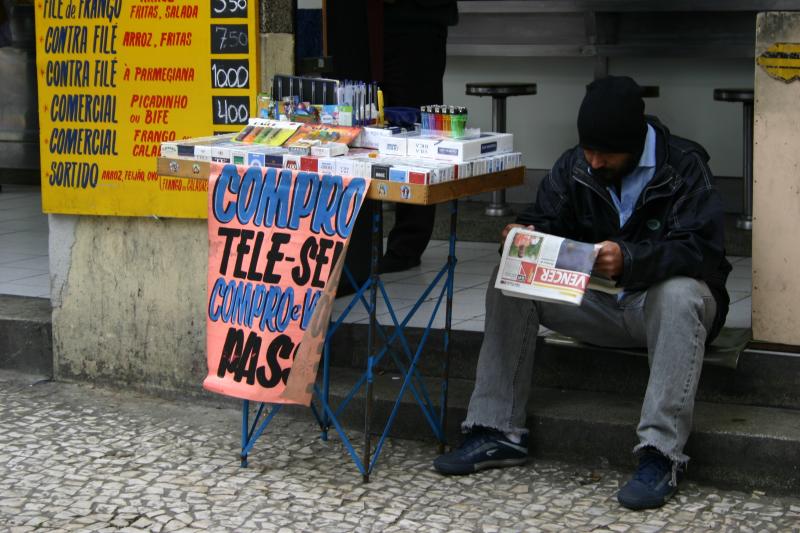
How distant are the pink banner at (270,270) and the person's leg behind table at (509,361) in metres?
0.56

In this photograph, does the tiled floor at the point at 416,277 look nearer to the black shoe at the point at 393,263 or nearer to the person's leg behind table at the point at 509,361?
the black shoe at the point at 393,263

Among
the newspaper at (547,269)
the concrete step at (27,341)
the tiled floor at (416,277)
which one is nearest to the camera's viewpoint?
the newspaper at (547,269)

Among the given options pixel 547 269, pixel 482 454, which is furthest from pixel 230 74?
pixel 482 454

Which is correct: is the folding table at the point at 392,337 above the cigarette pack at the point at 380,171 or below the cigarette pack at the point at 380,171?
below

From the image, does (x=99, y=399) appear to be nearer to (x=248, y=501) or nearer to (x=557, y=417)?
(x=248, y=501)

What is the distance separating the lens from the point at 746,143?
6.76 m

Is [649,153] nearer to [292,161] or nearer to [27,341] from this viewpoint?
[292,161]

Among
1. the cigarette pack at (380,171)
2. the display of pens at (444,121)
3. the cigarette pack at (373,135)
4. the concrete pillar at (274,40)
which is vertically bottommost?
the cigarette pack at (380,171)

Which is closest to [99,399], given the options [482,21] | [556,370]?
[556,370]

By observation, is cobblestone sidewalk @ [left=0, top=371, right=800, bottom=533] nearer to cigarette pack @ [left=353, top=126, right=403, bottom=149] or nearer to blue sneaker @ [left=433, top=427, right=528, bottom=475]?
blue sneaker @ [left=433, top=427, right=528, bottom=475]

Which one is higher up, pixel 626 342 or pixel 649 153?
pixel 649 153

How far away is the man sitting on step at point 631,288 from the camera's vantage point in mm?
A: 3930

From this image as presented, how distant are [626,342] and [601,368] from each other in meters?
0.37

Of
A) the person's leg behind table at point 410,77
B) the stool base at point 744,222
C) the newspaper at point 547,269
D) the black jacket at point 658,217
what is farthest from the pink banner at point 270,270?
the stool base at point 744,222
